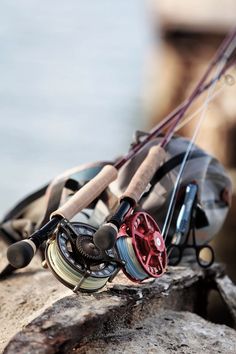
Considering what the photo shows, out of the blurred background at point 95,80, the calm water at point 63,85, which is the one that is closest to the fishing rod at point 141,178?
the blurred background at point 95,80

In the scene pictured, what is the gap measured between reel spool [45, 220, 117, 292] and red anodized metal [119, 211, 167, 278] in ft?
0.38

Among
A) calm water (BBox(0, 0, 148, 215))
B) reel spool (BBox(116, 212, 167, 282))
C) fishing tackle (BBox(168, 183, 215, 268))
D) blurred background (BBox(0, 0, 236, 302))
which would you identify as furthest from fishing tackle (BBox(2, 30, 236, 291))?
calm water (BBox(0, 0, 148, 215))

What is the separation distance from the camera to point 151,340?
2797 mm

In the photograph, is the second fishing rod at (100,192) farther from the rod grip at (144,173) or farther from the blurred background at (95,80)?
the blurred background at (95,80)

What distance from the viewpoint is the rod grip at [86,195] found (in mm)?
2795

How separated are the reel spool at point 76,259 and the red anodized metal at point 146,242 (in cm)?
12

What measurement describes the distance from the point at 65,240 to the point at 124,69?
2587 centimetres

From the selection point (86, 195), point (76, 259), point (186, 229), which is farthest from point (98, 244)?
point (186, 229)

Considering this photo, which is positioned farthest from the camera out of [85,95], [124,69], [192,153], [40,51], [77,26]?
[77,26]

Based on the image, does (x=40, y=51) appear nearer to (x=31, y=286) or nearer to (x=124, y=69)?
(x=124, y=69)

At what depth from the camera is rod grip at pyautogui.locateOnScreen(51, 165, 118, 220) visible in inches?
110

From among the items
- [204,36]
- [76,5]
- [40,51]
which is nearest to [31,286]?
[204,36]

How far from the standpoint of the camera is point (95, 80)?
88.2ft

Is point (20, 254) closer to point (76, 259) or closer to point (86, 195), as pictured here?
point (76, 259)
